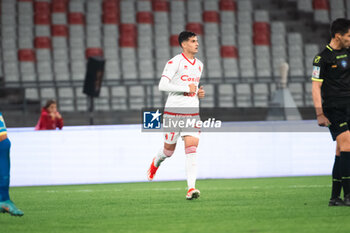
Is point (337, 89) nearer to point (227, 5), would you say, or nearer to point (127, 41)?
point (127, 41)

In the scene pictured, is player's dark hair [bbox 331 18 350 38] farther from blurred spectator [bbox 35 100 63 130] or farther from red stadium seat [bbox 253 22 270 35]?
red stadium seat [bbox 253 22 270 35]

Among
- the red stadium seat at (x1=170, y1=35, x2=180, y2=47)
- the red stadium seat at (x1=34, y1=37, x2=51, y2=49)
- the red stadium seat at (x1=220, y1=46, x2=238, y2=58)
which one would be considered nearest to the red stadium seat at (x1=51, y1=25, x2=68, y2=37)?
the red stadium seat at (x1=34, y1=37, x2=51, y2=49)

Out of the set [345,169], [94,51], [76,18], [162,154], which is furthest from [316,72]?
[76,18]

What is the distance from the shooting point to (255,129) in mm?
11055

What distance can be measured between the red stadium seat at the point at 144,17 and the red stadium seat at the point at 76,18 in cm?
168

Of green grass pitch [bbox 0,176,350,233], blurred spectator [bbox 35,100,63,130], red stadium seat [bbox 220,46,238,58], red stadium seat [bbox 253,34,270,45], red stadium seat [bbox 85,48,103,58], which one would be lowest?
green grass pitch [bbox 0,176,350,233]

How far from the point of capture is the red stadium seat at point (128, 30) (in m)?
Result: 19.7

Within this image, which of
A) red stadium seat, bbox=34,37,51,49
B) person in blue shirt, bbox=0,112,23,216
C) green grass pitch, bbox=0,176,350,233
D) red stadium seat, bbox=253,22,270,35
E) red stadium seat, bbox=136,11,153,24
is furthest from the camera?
red stadium seat, bbox=253,22,270,35

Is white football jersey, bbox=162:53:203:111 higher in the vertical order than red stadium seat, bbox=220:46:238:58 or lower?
lower

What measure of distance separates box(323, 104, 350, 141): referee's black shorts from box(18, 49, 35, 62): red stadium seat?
45.0 feet

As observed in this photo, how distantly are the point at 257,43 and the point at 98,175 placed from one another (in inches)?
416

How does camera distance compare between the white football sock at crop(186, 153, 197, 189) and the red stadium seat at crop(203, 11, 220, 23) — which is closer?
the white football sock at crop(186, 153, 197, 189)

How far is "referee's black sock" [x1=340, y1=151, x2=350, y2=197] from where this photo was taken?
19.9 feet

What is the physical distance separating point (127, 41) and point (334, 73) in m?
13.9
